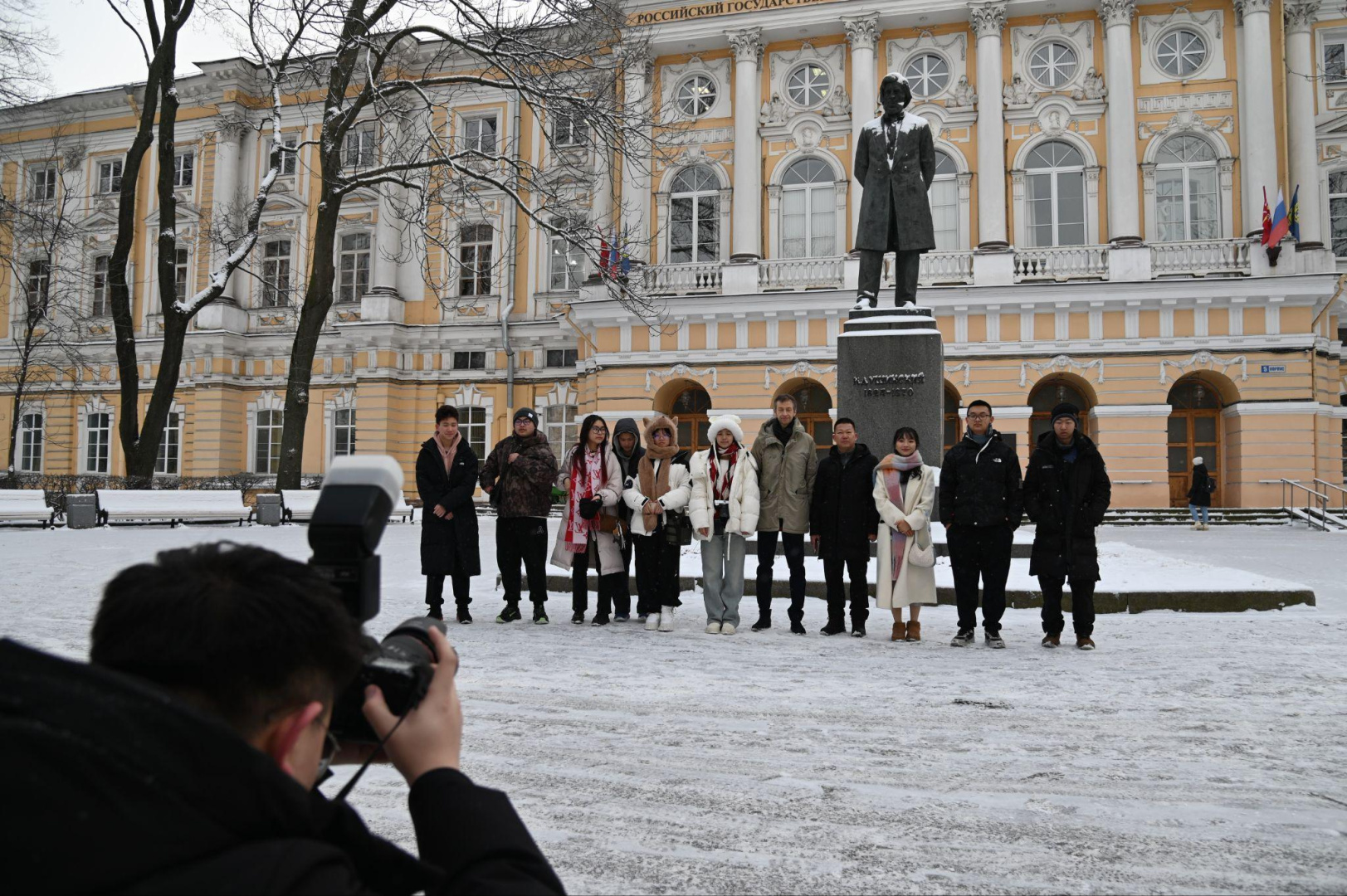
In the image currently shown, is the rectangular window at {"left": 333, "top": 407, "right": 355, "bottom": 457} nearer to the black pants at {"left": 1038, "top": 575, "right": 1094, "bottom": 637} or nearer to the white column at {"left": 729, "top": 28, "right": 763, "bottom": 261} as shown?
the white column at {"left": 729, "top": 28, "right": 763, "bottom": 261}

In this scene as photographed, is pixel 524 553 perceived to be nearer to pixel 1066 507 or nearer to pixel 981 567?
pixel 981 567

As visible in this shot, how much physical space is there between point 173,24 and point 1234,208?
2455 centimetres

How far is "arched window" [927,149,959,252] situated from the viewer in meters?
26.8

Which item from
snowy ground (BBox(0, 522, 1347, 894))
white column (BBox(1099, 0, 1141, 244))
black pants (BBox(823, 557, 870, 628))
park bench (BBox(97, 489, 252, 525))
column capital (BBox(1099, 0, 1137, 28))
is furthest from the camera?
column capital (BBox(1099, 0, 1137, 28))

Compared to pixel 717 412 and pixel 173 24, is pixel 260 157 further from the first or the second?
pixel 717 412

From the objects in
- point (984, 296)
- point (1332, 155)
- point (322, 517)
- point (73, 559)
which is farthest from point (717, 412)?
point (322, 517)

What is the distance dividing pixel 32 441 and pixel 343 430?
12.6m

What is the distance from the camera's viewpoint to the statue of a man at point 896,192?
11.2 m

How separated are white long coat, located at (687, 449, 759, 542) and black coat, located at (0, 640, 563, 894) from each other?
22.6 feet

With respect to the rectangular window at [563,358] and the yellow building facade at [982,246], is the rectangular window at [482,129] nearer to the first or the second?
the yellow building facade at [982,246]

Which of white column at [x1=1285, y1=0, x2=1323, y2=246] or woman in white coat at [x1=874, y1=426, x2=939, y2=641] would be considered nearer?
woman in white coat at [x1=874, y1=426, x2=939, y2=641]

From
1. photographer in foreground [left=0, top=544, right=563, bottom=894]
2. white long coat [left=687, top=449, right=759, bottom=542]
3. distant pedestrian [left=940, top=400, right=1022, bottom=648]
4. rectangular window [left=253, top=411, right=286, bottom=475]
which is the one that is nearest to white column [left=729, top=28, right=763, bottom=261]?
rectangular window [left=253, top=411, right=286, bottom=475]

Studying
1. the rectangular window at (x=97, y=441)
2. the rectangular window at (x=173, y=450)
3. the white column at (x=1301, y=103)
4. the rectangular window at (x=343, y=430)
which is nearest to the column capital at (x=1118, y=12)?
the white column at (x=1301, y=103)

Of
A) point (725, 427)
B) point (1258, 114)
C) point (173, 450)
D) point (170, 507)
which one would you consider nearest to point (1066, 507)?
point (725, 427)
